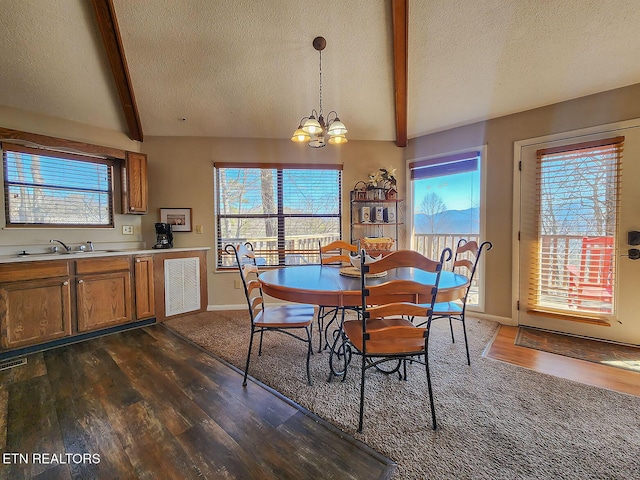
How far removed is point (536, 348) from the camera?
2459 millimetres

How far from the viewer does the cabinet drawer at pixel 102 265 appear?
2.66 metres

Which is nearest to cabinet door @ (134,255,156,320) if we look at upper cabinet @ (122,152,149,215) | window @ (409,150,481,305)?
upper cabinet @ (122,152,149,215)

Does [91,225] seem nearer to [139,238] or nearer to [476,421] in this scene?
[139,238]

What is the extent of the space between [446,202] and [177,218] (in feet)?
12.3

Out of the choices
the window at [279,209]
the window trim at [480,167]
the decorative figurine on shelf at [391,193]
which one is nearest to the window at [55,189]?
the window at [279,209]

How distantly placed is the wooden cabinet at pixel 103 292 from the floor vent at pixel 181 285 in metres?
0.41

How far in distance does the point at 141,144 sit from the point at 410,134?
3.78 meters

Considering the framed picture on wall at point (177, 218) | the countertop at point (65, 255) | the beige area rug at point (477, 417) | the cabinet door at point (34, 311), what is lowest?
the beige area rug at point (477, 417)

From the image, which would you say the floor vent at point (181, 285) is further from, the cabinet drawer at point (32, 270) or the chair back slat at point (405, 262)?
the chair back slat at point (405, 262)

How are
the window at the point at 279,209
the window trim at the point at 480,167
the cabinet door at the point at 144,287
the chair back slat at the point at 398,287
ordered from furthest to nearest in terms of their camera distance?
the window at the point at 279,209
the window trim at the point at 480,167
the cabinet door at the point at 144,287
the chair back slat at the point at 398,287

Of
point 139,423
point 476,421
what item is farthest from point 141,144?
point 476,421

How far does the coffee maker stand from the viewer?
3.47 metres

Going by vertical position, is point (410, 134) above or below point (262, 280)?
above

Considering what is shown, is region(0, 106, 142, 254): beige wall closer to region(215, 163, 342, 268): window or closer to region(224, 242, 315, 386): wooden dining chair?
region(215, 163, 342, 268): window
